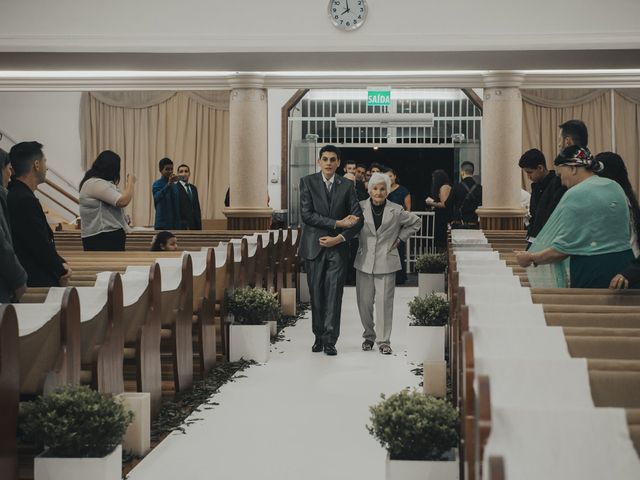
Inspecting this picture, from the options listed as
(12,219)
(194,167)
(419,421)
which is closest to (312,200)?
(12,219)

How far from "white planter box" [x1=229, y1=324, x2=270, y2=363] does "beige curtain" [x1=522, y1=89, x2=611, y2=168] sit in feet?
32.4

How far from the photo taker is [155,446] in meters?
4.36

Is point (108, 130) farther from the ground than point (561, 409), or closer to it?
farther from the ground

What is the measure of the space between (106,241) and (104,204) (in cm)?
42

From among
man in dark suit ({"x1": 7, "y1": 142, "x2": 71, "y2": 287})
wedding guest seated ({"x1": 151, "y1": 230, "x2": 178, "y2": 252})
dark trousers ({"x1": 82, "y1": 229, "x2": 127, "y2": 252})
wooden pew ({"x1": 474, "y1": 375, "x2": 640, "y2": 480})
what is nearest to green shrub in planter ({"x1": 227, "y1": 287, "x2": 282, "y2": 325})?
dark trousers ({"x1": 82, "y1": 229, "x2": 127, "y2": 252})

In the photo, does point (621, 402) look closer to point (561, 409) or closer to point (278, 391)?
point (561, 409)

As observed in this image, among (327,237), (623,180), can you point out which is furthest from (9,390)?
(327,237)

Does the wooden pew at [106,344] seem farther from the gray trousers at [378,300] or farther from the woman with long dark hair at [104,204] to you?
the gray trousers at [378,300]

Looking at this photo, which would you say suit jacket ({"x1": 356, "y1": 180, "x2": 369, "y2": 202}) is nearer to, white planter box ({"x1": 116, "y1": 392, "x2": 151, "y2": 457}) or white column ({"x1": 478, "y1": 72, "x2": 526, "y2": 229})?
white column ({"x1": 478, "y1": 72, "x2": 526, "y2": 229})

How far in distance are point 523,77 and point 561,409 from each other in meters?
9.75

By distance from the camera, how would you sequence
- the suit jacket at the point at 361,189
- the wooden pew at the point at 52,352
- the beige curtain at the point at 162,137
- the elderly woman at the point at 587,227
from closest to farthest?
the wooden pew at the point at 52,352
the elderly woman at the point at 587,227
the suit jacket at the point at 361,189
the beige curtain at the point at 162,137

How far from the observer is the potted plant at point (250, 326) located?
6.54 m

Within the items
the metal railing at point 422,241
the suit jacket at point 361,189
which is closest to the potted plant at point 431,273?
the suit jacket at point 361,189

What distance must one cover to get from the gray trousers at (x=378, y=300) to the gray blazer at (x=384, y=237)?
3.1 inches
